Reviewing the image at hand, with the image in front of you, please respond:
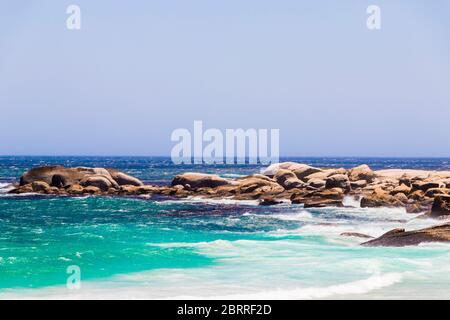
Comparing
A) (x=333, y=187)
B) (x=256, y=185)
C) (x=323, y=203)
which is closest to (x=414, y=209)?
(x=323, y=203)

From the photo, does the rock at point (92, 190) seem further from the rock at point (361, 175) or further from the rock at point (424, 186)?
the rock at point (424, 186)

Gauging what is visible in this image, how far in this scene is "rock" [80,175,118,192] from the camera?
4053cm

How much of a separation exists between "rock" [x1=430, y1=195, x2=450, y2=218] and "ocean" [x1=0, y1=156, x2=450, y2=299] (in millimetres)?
614

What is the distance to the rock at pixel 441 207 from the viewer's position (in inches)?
839

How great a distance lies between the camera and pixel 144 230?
21125 mm

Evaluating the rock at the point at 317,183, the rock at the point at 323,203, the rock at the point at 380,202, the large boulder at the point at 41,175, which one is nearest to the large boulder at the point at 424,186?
the rock at the point at 380,202

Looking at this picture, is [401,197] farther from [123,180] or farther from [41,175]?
[41,175]

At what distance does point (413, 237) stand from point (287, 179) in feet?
73.0

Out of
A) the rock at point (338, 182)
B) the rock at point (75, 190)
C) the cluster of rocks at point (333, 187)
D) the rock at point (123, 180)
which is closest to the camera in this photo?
the cluster of rocks at point (333, 187)

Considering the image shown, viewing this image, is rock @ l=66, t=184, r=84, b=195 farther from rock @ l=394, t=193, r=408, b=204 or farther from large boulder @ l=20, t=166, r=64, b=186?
rock @ l=394, t=193, r=408, b=204

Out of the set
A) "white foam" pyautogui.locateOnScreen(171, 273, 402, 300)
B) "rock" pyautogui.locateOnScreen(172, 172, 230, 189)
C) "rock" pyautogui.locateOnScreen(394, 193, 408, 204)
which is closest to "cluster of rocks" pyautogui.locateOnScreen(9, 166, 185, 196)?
"rock" pyautogui.locateOnScreen(172, 172, 230, 189)

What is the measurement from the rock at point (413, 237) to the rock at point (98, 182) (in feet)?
89.9
